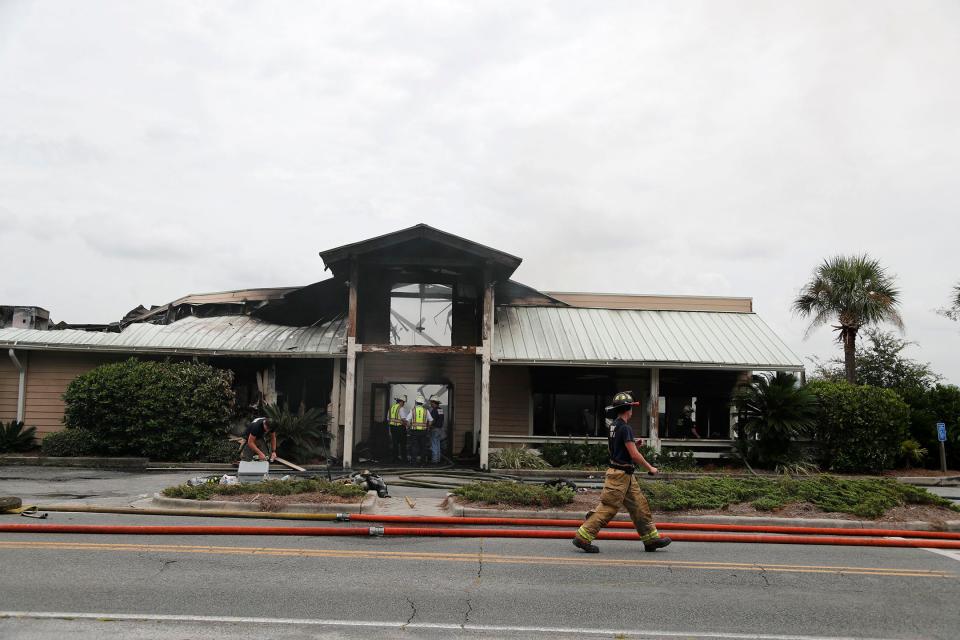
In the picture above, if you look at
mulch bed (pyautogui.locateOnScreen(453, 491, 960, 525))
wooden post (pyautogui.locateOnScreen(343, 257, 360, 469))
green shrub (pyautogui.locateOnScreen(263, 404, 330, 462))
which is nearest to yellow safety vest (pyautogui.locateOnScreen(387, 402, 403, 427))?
wooden post (pyautogui.locateOnScreen(343, 257, 360, 469))

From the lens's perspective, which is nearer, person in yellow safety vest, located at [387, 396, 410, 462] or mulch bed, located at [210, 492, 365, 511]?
mulch bed, located at [210, 492, 365, 511]

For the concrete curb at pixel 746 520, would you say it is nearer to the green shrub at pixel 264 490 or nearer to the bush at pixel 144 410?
the green shrub at pixel 264 490

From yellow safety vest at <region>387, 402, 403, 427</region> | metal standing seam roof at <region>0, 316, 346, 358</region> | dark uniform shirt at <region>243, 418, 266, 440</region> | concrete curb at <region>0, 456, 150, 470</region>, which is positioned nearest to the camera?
dark uniform shirt at <region>243, 418, 266, 440</region>

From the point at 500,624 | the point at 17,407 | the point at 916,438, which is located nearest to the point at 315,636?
the point at 500,624

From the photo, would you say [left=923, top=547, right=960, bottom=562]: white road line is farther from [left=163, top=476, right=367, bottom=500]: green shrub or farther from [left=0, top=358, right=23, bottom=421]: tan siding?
[left=0, top=358, right=23, bottom=421]: tan siding

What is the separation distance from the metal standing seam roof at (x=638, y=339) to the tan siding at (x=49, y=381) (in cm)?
1063

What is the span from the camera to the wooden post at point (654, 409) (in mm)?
18781

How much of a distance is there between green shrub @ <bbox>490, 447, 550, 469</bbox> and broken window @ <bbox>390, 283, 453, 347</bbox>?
308 cm

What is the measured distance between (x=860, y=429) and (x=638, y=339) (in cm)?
567

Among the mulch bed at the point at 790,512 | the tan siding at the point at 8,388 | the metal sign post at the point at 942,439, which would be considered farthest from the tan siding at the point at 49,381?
the metal sign post at the point at 942,439

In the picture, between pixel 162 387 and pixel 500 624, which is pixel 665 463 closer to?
pixel 162 387

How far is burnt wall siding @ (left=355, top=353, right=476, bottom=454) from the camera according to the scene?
2045 centimetres

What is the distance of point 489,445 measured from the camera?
1959 centimetres

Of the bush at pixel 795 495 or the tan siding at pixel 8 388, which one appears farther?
the tan siding at pixel 8 388
